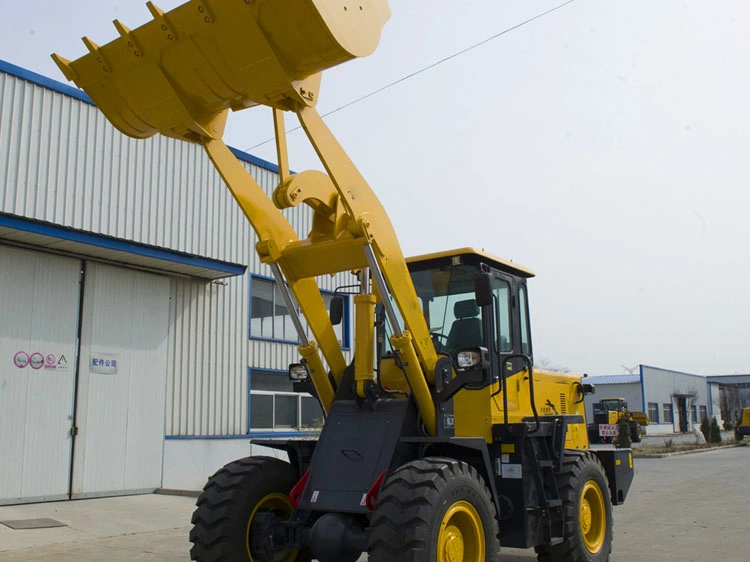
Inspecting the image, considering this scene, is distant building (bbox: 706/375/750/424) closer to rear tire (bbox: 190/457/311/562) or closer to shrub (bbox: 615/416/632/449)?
shrub (bbox: 615/416/632/449)

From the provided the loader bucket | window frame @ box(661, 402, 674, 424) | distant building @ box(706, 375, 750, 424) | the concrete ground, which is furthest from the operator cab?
distant building @ box(706, 375, 750, 424)

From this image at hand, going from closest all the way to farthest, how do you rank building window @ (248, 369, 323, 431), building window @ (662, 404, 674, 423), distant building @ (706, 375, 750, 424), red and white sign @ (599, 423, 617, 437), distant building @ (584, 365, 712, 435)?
1. building window @ (248, 369, 323, 431)
2. red and white sign @ (599, 423, 617, 437)
3. distant building @ (584, 365, 712, 435)
4. building window @ (662, 404, 674, 423)
5. distant building @ (706, 375, 750, 424)

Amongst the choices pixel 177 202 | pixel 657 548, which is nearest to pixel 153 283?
pixel 177 202

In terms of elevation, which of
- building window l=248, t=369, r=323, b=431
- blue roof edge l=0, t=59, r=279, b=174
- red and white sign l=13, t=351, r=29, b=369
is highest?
blue roof edge l=0, t=59, r=279, b=174

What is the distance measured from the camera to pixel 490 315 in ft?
23.7

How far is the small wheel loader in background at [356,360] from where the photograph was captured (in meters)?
5.54

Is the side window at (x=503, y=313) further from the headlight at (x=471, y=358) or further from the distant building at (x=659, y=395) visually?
the distant building at (x=659, y=395)

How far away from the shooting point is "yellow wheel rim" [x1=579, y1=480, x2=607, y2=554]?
7941mm

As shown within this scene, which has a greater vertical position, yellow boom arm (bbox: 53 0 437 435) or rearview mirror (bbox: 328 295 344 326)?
yellow boom arm (bbox: 53 0 437 435)

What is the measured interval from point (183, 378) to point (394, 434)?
10.6m

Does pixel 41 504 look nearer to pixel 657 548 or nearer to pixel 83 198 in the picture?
pixel 83 198

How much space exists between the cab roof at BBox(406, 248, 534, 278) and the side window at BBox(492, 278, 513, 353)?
6.5 inches

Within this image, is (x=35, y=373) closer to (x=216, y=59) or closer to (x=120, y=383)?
(x=120, y=383)

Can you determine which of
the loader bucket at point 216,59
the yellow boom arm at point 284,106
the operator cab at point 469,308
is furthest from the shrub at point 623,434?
the loader bucket at point 216,59
